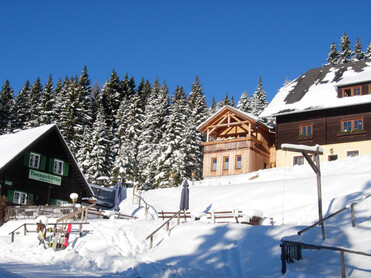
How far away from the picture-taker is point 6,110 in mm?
67188

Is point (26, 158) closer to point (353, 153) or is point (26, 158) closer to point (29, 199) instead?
point (29, 199)

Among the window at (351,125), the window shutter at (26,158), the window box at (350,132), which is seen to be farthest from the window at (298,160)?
the window shutter at (26,158)

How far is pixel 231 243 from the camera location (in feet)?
57.9

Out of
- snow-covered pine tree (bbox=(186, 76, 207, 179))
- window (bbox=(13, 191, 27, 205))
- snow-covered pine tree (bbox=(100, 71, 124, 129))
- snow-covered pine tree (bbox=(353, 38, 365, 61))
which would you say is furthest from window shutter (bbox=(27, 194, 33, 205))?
snow-covered pine tree (bbox=(353, 38, 365, 61))

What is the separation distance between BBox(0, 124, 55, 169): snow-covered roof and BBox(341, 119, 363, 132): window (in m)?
22.3

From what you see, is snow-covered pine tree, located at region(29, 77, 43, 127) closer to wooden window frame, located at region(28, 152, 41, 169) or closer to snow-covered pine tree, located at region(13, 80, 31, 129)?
snow-covered pine tree, located at region(13, 80, 31, 129)

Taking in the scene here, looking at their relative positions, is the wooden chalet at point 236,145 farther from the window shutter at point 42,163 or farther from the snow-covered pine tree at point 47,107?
the snow-covered pine tree at point 47,107

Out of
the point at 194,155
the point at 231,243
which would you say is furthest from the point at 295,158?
the point at 231,243

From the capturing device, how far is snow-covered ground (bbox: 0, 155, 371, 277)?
13.7 m

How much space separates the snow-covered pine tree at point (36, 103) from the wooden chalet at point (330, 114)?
3302 cm

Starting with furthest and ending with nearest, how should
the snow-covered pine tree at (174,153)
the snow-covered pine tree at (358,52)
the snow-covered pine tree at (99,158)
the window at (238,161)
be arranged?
the snow-covered pine tree at (358,52) < the snow-covered pine tree at (99,158) < the snow-covered pine tree at (174,153) < the window at (238,161)

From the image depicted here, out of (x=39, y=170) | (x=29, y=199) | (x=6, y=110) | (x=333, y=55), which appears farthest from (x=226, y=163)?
(x=6, y=110)

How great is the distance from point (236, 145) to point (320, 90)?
28.0ft

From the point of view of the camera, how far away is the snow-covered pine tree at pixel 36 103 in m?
60.1
